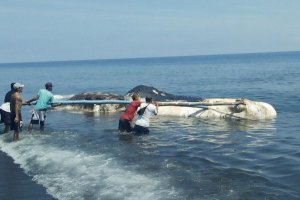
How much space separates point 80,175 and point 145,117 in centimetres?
535

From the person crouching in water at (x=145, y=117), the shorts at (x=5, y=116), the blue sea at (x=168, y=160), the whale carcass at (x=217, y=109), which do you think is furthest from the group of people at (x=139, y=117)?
the shorts at (x=5, y=116)

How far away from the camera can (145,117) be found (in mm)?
14758

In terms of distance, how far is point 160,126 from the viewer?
56.9ft

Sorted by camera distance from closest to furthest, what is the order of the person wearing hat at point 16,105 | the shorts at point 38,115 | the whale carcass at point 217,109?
the person wearing hat at point 16,105 → the shorts at point 38,115 → the whale carcass at point 217,109

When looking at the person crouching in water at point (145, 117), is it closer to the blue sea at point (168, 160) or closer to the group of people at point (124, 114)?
the group of people at point (124, 114)

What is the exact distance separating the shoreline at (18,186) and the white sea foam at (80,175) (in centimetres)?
16

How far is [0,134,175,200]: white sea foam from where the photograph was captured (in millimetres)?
8305

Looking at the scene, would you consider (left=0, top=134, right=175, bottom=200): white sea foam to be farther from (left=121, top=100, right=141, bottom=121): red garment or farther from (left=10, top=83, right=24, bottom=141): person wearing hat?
(left=121, top=100, right=141, bottom=121): red garment

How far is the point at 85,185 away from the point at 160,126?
864cm

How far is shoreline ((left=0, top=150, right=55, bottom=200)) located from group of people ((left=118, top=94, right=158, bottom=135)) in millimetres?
4971

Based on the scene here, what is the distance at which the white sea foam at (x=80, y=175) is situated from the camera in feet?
27.2

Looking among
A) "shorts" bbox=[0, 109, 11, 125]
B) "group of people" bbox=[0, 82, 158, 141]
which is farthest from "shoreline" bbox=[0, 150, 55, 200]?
"shorts" bbox=[0, 109, 11, 125]

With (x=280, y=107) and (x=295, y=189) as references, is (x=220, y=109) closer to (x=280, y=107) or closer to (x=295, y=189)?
(x=280, y=107)

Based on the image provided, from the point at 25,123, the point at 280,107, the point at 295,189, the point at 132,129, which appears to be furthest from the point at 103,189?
→ the point at 280,107
